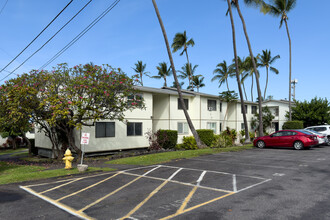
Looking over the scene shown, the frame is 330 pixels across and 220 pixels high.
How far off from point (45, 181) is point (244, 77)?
161 feet

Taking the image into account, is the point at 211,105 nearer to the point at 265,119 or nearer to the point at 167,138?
the point at 167,138

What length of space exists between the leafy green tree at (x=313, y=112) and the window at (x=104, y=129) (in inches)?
1057

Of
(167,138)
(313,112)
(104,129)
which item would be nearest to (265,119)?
(313,112)

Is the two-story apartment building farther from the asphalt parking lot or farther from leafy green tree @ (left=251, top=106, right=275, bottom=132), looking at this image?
the asphalt parking lot

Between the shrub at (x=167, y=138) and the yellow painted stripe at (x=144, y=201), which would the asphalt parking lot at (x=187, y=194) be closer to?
the yellow painted stripe at (x=144, y=201)

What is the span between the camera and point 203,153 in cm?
1639

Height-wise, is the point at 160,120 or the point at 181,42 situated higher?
the point at 181,42

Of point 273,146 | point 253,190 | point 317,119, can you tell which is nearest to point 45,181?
point 253,190

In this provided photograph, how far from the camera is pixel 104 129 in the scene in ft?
64.4

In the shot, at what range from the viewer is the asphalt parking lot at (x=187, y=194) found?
5.64 m

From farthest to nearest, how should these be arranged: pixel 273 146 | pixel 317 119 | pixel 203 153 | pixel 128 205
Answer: pixel 317 119, pixel 273 146, pixel 203 153, pixel 128 205

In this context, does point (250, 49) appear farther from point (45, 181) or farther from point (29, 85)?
point (45, 181)

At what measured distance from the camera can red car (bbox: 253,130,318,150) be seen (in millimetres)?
18344

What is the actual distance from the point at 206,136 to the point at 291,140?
7732 millimetres
